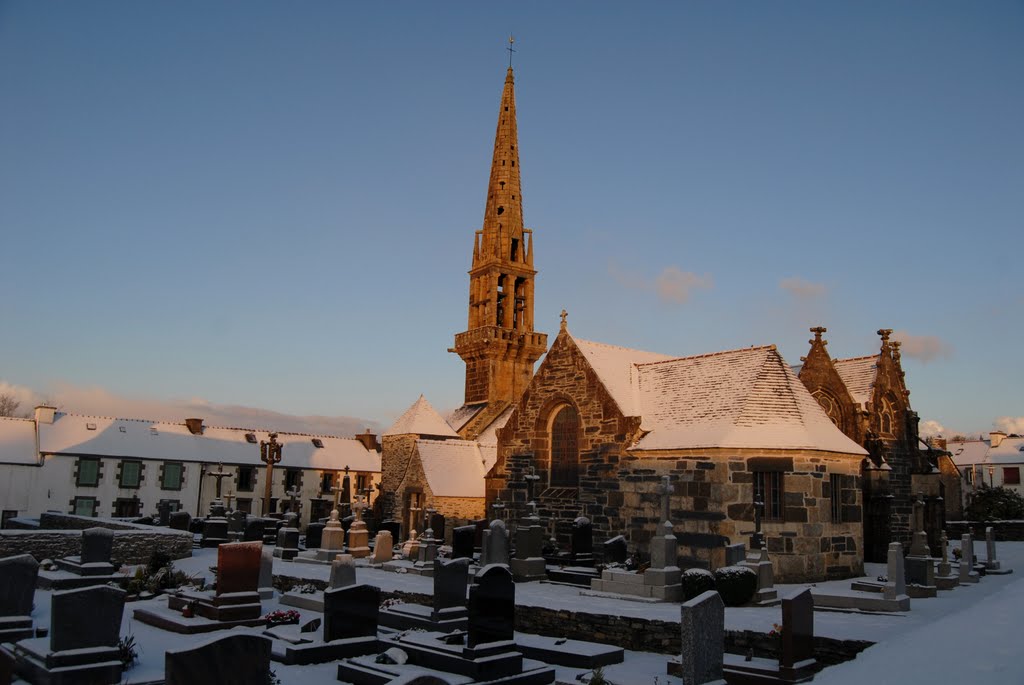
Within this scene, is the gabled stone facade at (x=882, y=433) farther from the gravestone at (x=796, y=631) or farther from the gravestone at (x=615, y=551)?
the gravestone at (x=796, y=631)

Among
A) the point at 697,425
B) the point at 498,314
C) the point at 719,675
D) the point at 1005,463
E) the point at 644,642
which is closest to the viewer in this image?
the point at 719,675

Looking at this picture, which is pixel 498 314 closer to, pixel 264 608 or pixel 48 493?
pixel 48 493

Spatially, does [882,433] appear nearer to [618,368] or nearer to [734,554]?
[618,368]

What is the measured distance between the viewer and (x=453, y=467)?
38.0 meters

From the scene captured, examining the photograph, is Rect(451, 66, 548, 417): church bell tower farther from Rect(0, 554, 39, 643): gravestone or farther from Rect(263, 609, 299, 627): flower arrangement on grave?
Rect(0, 554, 39, 643): gravestone

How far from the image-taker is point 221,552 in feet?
52.0

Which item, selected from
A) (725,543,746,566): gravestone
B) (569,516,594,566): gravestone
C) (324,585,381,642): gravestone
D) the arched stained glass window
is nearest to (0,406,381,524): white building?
the arched stained glass window

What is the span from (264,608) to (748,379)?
1588 centimetres

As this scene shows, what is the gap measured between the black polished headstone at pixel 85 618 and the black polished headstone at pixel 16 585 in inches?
101

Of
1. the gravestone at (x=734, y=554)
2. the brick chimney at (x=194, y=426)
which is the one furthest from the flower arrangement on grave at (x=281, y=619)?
the brick chimney at (x=194, y=426)

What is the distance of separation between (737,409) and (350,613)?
46.9 ft

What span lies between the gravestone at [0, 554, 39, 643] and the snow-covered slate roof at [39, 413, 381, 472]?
31.4 metres

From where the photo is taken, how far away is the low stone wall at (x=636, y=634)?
43.4 ft

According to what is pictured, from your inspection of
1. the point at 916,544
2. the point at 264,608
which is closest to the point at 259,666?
the point at 264,608
